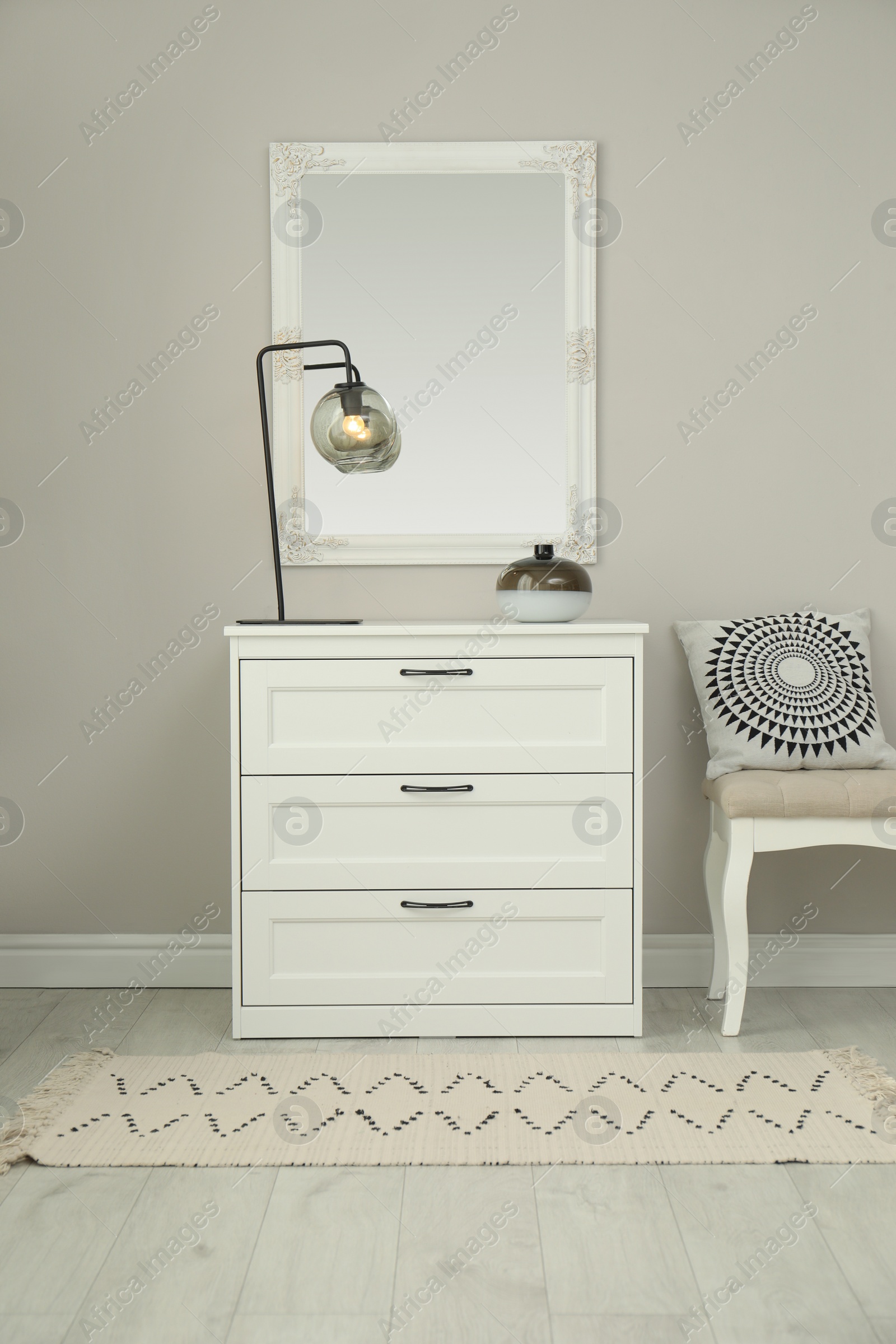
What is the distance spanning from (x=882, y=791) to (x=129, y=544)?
1799 mm

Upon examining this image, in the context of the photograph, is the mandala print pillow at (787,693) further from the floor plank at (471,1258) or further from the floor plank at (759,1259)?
the floor plank at (471,1258)

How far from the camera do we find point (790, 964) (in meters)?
2.40

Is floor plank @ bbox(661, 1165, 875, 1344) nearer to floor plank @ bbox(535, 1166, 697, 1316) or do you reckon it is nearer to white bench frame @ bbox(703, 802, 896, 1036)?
floor plank @ bbox(535, 1166, 697, 1316)

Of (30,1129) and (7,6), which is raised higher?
(7,6)

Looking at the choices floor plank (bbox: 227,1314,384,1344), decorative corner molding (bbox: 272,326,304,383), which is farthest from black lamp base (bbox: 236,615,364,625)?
floor plank (bbox: 227,1314,384,1344)

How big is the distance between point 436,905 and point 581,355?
4.41 ft

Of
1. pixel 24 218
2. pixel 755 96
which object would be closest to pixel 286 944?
pixel 24 218

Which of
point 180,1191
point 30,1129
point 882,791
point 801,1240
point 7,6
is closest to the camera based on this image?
point 801,1240

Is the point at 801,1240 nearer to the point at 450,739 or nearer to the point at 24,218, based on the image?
the point at 450,739

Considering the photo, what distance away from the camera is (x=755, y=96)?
2346mm

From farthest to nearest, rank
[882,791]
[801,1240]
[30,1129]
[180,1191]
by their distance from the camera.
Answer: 1. [882,791]
2. [30,1129]
3. [180,1191]
4. [801,1240]

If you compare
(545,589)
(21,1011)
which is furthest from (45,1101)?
(545,589)

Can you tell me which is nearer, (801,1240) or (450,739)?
(801,1240)

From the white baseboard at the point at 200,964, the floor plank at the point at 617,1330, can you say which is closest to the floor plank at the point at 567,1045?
the white baseboard at the point at 200,964
